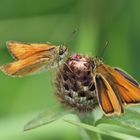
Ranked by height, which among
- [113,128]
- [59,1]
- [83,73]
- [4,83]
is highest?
[59,1]

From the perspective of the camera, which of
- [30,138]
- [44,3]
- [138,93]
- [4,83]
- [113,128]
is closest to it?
[138,93]

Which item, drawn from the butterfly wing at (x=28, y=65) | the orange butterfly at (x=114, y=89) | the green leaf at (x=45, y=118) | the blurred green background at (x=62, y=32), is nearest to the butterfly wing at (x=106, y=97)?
the orange butterfly at (x=114, y=89)

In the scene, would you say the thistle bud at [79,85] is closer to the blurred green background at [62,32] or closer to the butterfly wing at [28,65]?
the butterfly wing at [28,65]

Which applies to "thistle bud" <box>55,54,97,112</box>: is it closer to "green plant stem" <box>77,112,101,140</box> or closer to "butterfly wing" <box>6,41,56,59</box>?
"green plant stem" <box>77,112,101,140</box>

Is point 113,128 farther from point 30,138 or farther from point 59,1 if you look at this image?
point 59,1

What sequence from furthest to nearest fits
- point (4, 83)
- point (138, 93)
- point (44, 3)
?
1. point (44, 3)
2. point (4, 83)
3. point (138, 93)

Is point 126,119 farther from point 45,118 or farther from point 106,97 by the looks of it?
point 45,118

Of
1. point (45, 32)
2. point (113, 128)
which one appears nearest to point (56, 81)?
point (113, 128)

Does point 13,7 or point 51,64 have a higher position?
point 13,7
